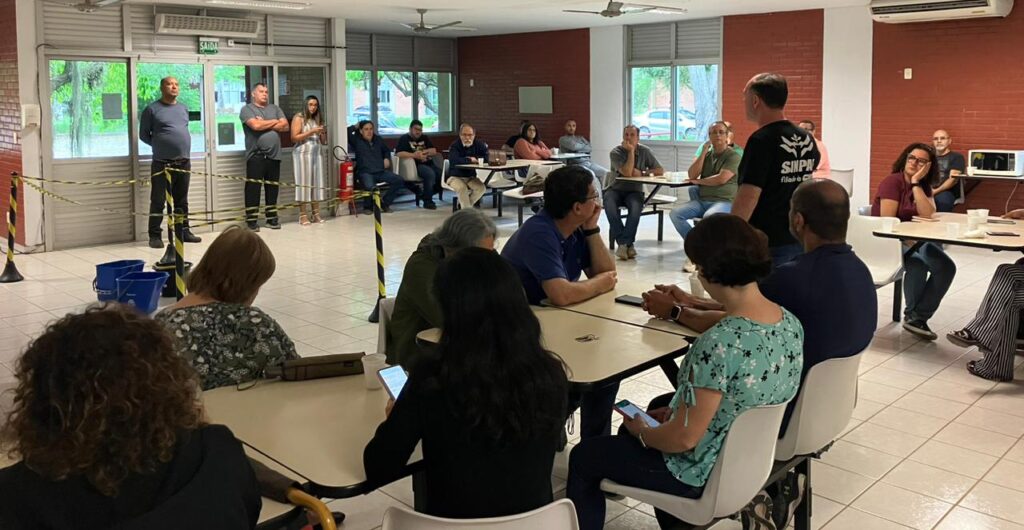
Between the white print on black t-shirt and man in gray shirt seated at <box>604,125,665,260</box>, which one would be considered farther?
man in gray shirt seated at <box>604,125,665,260</box>

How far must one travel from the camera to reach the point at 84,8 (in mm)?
9219

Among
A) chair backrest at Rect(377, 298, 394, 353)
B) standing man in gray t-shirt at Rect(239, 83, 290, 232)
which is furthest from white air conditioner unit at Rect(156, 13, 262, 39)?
chair backrest at Rect(377, 298, 394, 353)

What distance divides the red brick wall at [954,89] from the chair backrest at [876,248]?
15.4ft

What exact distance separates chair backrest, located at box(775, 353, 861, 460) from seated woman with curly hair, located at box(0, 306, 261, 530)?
74.3 inches

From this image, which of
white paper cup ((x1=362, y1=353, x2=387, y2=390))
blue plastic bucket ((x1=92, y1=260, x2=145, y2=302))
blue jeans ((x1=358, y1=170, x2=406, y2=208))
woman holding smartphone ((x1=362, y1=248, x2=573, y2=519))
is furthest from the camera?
blue jeans ((x1=358, y1=170, x2=406, y2=208))

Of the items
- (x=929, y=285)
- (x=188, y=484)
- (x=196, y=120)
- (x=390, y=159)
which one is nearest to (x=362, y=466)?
(x=188, y=484)

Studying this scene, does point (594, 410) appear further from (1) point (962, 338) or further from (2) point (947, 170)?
(2) point (947, 170)

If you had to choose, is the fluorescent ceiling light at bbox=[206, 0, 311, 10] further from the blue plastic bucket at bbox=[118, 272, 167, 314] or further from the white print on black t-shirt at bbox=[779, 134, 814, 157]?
the white print on black t-shirt at bbox=[779, 134, 814, 157]

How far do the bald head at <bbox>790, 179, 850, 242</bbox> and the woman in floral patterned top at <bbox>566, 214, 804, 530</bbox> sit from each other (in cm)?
67

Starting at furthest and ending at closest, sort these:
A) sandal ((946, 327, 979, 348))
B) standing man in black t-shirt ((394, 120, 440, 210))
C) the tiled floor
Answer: standing man in black t-shirt ((394, 120, 440, 210)), sandal ((946, 327, 979, 348)), the tiled floor

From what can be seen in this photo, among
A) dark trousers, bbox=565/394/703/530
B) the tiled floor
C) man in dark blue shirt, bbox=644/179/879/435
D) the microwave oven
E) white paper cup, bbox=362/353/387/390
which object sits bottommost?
the tiled floor

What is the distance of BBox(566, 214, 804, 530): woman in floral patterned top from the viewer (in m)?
2.42

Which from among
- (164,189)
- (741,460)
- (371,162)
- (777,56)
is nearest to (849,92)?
(777,56)

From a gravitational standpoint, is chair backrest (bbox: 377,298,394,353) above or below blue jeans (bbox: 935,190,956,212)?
below
